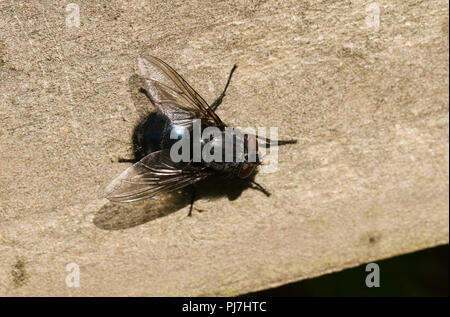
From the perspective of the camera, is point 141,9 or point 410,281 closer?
point 141,9

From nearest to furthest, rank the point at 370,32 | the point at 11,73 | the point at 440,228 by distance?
the point at 11,73
the point at 370,32
the point at 440,228

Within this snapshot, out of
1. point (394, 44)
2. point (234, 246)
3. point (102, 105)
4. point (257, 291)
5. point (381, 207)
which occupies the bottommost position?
point (257, 291)

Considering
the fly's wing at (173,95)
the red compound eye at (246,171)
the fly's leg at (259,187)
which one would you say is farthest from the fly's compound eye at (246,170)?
the fly's wing at (173,95)

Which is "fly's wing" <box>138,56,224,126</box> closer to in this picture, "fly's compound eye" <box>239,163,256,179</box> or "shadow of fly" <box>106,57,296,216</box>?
"shadow of fly" <box>106,57,296,216</box>

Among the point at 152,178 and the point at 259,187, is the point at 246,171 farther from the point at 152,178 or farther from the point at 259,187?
the point at 152,178

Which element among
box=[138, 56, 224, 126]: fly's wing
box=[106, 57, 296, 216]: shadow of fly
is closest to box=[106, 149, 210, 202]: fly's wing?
box=[106, 57, 296, 216]: shadow of fly

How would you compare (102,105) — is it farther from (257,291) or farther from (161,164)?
(257,291)

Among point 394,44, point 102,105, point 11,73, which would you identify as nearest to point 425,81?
point 394,44

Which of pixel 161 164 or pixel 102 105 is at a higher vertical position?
pixel 102 105
